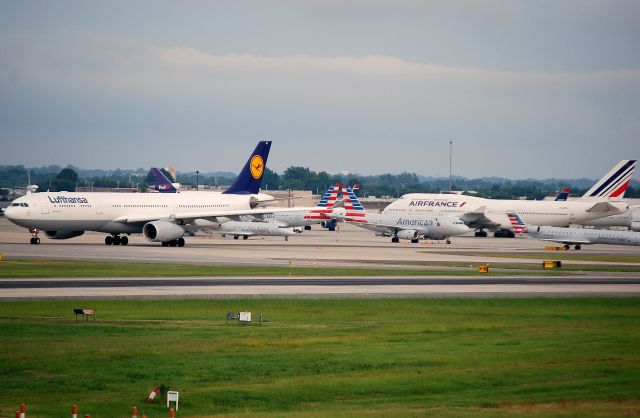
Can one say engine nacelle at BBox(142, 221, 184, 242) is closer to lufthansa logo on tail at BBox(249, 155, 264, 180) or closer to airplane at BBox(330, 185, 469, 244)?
lufthansa logo on tail at BBox(249, 155, 264, 180)

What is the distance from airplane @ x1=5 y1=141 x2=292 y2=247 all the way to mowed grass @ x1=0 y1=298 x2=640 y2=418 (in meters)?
44.5

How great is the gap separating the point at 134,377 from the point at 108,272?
112 ft

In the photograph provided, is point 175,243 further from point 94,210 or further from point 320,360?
point 320,360

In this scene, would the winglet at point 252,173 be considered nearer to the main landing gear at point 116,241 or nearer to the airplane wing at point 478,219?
the main landing gear at point 116,241

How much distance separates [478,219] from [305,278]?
8032 centimetres

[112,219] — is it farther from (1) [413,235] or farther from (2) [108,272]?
(1) [413,235]

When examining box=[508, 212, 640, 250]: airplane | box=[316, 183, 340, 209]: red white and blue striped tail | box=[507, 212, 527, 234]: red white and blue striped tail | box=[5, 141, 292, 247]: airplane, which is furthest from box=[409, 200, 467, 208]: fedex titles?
box=[5, 141, 292, 247]: airplane

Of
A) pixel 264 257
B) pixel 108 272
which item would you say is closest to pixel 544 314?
pixel 108 272

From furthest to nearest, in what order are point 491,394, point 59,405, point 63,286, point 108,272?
1. point 108,272
2. point 63,286
3. point 491,394
4. point 59,405

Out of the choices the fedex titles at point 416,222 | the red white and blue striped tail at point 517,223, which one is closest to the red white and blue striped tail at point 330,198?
the fedex titles at point 416,222

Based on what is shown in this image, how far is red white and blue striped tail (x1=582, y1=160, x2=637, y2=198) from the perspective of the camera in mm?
140875

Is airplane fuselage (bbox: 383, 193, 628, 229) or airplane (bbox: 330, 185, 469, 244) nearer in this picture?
airplane (bbox: 330, 185, 469, 244)

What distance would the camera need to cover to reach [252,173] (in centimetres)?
10838

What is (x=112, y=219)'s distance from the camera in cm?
9231
